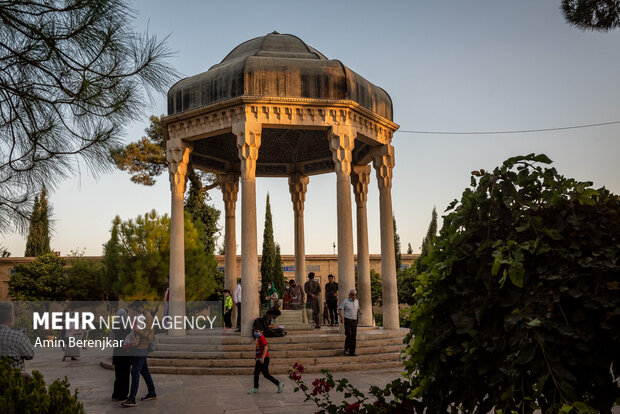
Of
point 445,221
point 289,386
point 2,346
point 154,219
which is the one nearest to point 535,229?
point 445,221

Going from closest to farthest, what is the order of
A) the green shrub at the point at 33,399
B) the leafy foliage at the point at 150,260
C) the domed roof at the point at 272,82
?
the green shrub at the point at 33,399, the domed roof at the point at 272,82, the leafy foliage at the point at 150,260

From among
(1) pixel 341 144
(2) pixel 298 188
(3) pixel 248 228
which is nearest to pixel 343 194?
(1) pixel 341 144

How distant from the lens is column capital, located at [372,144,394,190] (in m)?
15.8

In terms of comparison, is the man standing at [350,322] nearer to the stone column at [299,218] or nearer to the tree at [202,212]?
the stone column at [299,218]

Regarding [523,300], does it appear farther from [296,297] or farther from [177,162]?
[296,297]

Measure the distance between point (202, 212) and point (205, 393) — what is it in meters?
21.4

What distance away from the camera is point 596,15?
9156 mm

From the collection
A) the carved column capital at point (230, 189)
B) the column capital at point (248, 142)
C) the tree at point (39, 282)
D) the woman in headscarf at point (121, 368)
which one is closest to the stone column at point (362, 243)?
the carved column capital at point (230, 189)

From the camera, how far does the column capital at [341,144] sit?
13909mm

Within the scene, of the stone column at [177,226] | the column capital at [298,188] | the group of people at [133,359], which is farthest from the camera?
the column capital at [298,188]

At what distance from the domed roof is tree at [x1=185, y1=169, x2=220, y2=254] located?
47.9 feet

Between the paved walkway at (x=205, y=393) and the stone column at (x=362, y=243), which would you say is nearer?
the paved walkway at (x=205, y=393)

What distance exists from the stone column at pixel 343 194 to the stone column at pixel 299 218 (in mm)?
5360

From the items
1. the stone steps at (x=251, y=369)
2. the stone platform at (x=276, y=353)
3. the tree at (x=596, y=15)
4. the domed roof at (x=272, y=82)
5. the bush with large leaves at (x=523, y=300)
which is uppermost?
the domed roof at (x=272, y=82)
